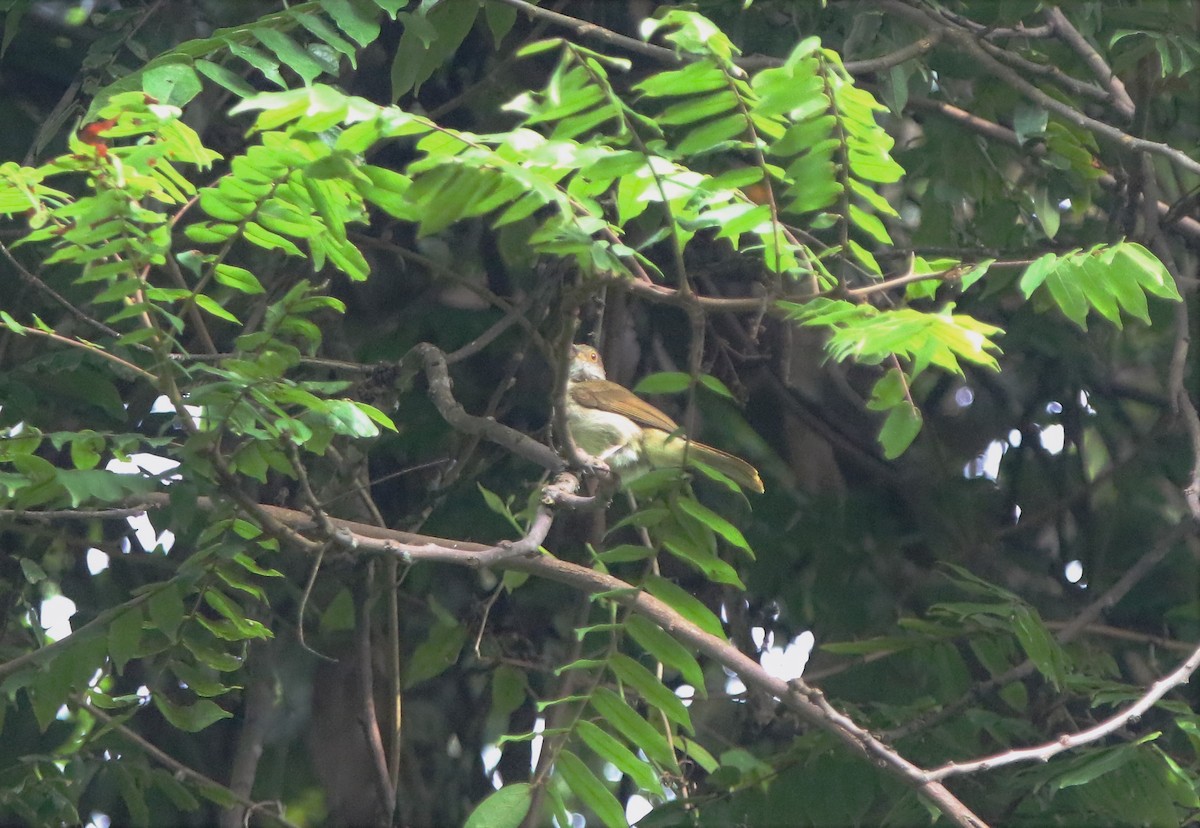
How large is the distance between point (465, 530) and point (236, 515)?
5.62ft

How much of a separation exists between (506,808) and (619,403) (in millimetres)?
1893

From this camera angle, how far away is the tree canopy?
9.12 ft

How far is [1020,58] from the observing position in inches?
177

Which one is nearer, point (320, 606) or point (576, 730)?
point (576, 730)

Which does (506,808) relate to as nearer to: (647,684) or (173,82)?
(647,684)

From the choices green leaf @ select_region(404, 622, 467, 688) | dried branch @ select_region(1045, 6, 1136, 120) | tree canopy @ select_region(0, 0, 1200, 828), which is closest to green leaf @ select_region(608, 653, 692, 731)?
tree canopy @ select_region(0, 0, 1200, 828)

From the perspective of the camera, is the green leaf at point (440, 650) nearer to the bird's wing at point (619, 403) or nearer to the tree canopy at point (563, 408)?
the tree canopy at point (563, 408)

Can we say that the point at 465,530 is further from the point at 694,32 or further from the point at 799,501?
the point at 694,32

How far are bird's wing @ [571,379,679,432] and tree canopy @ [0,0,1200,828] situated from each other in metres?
0.21

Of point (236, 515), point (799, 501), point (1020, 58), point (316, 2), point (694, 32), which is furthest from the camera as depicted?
point (799, 501)

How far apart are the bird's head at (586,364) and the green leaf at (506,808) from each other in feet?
6.50

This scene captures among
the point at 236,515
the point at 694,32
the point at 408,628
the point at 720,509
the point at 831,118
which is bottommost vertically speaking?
the point at 408,628

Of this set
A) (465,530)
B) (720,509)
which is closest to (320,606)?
(465,530)

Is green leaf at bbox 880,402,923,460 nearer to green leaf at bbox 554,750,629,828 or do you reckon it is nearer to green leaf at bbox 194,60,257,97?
green leaf at bbox 554,750,629,828
